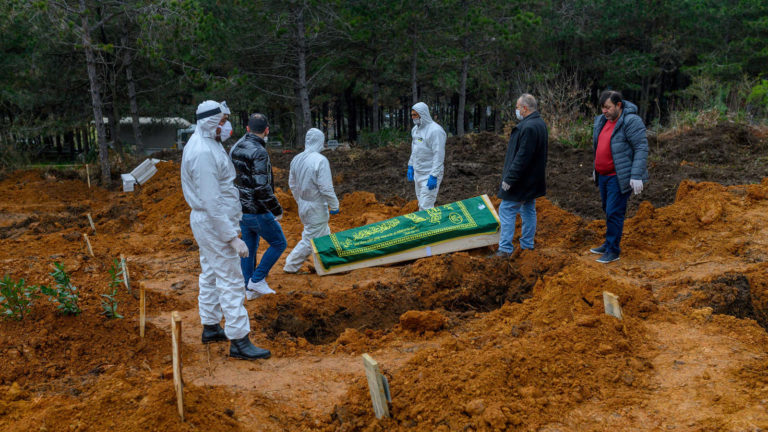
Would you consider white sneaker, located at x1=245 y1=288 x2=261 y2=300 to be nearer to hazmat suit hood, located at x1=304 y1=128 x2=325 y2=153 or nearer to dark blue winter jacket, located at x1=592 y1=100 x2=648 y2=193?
hazmat suit hood, located at x1=304 y1=128 x2=325 y2=153

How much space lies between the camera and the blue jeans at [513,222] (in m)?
6.60

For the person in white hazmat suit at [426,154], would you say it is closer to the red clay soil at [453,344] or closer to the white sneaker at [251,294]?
the red clay soil at [453,344]

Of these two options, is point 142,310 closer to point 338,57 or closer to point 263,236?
point 263,236

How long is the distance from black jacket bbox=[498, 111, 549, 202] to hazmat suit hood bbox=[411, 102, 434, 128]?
1773mm

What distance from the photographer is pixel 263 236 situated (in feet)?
19.2

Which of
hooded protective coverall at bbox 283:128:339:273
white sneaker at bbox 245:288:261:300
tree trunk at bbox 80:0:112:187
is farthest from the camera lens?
tree trunk at bbox 80:0:112:187

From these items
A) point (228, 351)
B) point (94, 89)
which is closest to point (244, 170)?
point (228, 351)

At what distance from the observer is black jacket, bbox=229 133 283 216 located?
5464 millimetres

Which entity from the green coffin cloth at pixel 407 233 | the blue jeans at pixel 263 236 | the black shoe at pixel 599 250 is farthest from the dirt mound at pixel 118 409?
the black shoe at pixel 599 250

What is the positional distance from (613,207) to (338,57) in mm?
16094

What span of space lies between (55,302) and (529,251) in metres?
4.77

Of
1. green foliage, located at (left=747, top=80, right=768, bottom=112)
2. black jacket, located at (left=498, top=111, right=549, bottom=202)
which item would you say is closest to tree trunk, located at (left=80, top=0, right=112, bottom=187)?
black jacket, located at (left=498, top=111, right=549, bottom=202)

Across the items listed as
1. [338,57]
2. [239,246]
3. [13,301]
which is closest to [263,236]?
[239,246]

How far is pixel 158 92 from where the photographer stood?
20219 millimetres
